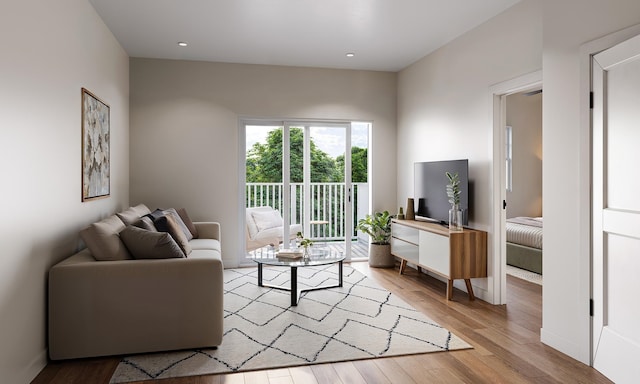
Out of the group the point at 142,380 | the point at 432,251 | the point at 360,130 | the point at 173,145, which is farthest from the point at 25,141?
the point at 360,130

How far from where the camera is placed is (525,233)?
5492mm

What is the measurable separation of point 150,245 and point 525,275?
430cm

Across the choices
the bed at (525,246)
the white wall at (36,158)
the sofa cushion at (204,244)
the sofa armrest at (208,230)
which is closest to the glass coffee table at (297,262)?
the sofa cushion at (204,244)

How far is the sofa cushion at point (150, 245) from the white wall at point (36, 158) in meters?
0.46

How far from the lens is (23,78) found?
2.39 meters

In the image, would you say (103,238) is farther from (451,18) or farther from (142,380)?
(451,18)

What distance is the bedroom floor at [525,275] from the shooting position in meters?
4.99

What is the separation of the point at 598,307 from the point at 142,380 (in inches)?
106

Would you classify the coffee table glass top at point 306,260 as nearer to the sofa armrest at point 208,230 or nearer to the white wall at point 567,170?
the sofa armrest at point 208,230

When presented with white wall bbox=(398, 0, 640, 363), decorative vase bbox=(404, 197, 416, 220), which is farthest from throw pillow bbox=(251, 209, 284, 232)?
white wall bbox=(398, 0, 640, 363)

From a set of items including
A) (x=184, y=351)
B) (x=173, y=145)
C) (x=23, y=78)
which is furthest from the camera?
(x=173, y=145)

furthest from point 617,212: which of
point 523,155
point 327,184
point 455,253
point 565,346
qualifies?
point 523,155

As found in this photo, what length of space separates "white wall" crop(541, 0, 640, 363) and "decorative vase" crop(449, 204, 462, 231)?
1.19m

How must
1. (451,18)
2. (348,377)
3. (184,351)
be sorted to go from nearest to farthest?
1. (348,377)
2. (184,351)
3. (451,18)
